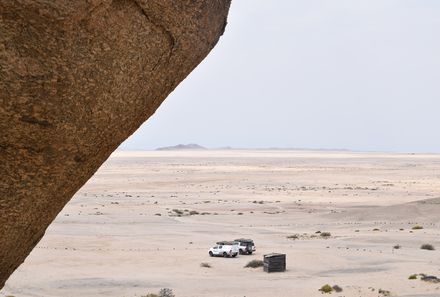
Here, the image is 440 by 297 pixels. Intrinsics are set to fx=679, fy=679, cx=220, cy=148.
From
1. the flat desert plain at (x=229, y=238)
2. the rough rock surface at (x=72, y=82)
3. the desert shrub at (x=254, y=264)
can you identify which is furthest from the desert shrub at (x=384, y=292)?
the rough rock surface at (x=72, y=82)

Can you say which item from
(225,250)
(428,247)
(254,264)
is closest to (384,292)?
(254,264)

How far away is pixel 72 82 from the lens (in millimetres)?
5980

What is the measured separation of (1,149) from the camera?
19.9 feet

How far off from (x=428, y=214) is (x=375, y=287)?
29.6 m

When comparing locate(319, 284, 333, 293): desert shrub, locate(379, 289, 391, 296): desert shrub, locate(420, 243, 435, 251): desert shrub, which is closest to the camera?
locate(379, 289, 391, 296): desert shrub

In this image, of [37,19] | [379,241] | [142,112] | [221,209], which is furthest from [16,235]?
[221,209]

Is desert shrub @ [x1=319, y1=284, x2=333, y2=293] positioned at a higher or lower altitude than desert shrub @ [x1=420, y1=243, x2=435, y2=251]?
lower

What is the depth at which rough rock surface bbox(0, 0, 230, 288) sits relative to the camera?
570cm

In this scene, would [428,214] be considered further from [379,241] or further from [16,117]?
[16,117]

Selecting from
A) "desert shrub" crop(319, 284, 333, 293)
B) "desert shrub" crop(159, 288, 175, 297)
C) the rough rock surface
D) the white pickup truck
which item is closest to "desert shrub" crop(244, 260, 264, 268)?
the white pickup truck

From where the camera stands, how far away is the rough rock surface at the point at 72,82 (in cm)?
570

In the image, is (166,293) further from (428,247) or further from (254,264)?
(428,247)

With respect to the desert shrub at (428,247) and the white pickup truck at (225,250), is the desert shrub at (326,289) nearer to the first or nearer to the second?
the white pickup truck at (225,250)

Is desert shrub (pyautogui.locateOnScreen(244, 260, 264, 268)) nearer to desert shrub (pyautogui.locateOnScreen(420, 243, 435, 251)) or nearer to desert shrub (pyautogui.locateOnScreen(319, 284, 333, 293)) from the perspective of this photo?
desert shrub (pyautogui.locateOnScreen(319, 284, 333, 293))
